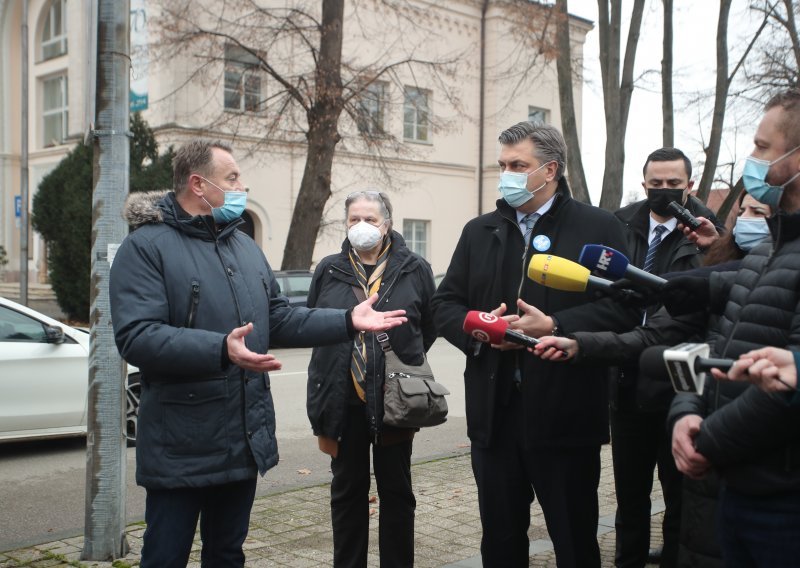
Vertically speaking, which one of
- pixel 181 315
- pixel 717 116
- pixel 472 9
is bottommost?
pixel 181 315

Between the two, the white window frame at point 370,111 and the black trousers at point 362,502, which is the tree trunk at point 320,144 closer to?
the white window frame at point 370,111

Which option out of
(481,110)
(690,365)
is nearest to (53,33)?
(481,110)

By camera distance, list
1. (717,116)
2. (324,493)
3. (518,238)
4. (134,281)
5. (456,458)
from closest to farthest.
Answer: (134,281)
(518,238)
(324,493)
(456,458)
(717,116)

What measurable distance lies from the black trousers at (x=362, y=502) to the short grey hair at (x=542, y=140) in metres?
1.66

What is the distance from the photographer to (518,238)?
12.6 feet

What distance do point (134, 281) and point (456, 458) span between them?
5.13m

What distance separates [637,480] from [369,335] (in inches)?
69.0

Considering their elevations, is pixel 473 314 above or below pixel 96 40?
below

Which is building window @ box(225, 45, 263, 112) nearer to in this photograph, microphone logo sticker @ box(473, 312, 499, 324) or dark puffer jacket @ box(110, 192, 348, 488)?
dark puffer jacket @ box(110, 192, 348, 488)

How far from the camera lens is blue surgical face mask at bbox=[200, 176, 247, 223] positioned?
3639 mm

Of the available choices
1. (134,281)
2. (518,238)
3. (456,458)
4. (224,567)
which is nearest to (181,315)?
(134,281)

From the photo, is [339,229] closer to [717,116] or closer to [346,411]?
[717,116]

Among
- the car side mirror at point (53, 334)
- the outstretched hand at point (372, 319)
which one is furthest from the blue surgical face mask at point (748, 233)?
the car side mirror at point (53, 334)

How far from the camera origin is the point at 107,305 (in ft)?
16.4
